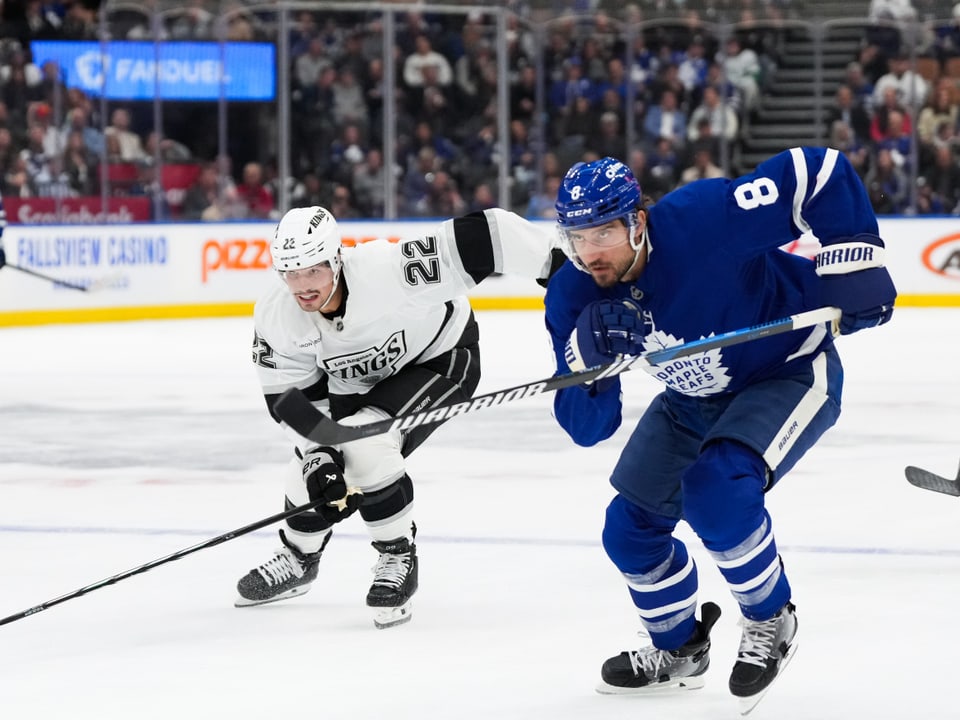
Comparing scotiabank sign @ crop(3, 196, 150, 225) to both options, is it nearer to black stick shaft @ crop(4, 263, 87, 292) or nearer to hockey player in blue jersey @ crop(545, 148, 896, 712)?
black stick shaft @ crop(4, 263, 87, 292)

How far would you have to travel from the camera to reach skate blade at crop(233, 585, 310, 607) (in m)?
3.55

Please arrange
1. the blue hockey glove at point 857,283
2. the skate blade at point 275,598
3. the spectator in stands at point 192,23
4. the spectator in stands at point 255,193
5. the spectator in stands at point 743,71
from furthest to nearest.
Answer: the spectator in stands at point 743,71
the spectator in stands at point 255,193
the spectator in stands at point 192,23
the skate blade at point 275,598
the blue hockey glove at point 857,283

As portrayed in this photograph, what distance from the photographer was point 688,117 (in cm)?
1155

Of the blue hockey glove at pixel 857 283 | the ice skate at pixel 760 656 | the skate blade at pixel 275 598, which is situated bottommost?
the skate blade at pixel 275 598

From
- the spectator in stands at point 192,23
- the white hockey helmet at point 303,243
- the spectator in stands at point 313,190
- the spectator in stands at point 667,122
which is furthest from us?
the spectator in stands at point 667,122

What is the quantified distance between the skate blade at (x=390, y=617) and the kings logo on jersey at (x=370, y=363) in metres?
0.53

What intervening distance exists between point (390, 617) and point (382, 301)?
687mm

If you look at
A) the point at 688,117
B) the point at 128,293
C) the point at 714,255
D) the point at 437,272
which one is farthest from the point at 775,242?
the point at 688,117

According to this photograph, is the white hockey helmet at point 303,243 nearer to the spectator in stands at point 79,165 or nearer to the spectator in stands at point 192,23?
the spectator in stands at point 79,165

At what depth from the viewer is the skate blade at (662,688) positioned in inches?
111

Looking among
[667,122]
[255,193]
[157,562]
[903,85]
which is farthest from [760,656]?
[903,85]

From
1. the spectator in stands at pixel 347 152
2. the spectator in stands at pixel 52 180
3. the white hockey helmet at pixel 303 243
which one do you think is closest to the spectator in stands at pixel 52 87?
the spectator in stands at pixel 52 180

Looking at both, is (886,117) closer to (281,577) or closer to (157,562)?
(281,577)

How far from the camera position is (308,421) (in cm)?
280
